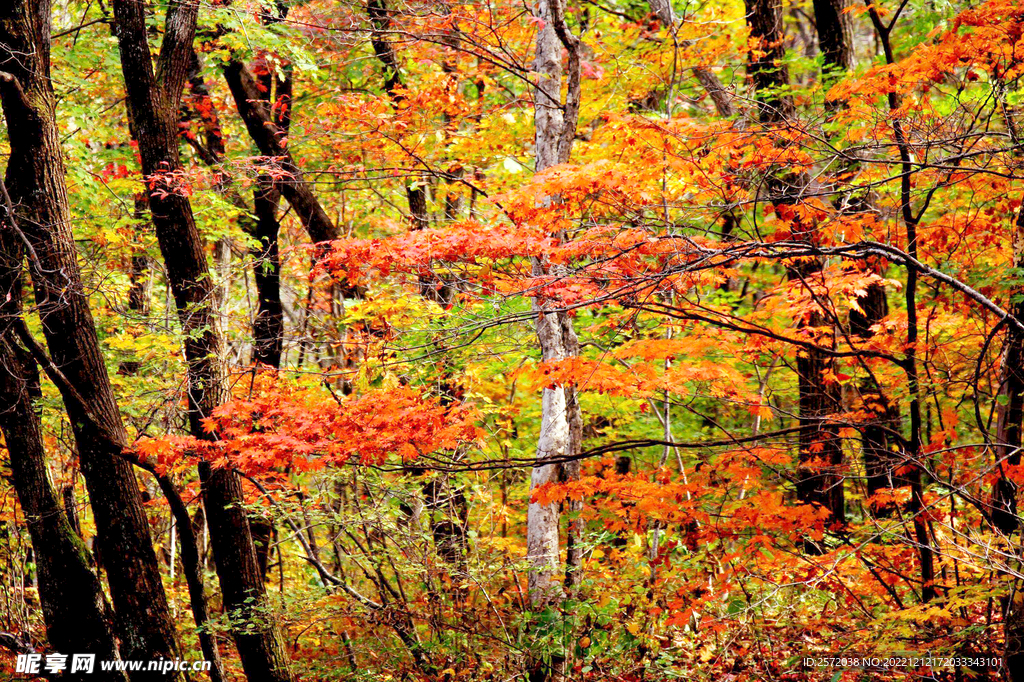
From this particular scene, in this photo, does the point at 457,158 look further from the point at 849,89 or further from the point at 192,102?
the point at 849,89

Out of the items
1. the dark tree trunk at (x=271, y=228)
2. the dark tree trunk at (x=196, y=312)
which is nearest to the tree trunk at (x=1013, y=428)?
the dark tree trunk at (x=196, y=312)

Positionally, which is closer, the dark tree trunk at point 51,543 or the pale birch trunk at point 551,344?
the pale birch trunk at point 551,344

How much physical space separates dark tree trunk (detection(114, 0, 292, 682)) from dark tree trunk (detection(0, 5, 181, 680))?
2.27 feet

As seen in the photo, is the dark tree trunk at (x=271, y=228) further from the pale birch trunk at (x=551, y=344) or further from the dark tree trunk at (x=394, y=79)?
the pale birch trunk at (x=551, y=344)

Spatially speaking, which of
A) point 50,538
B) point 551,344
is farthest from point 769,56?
point 50,538

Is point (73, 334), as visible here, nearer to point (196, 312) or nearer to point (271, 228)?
point (196, 312)

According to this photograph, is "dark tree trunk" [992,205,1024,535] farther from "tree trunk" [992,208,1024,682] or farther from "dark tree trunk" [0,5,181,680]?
"dark tree trunk" [0,5,181,680]

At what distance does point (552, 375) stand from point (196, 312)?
3.90 metres

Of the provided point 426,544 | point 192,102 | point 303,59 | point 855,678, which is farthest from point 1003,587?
point 192,102

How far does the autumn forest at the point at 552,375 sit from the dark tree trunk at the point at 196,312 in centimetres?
3

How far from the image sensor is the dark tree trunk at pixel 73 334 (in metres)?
6.80

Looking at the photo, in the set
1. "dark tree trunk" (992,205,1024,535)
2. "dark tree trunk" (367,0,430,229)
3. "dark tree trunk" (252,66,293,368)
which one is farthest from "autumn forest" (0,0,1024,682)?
"dark tree trunk" (252,66,293,368)

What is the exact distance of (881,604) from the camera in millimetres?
6973

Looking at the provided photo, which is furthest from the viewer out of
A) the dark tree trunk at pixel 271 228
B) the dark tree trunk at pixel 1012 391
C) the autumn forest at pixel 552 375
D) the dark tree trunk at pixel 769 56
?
the dark tree trunk at pixel 271 228
